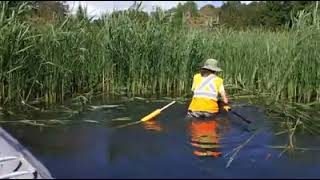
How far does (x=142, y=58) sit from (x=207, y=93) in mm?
2739

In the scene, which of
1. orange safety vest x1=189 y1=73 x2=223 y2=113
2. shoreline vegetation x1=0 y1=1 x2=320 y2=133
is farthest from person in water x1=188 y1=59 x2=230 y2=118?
shoreline vegetation x1=0 y1=1 x2=320 y2=133

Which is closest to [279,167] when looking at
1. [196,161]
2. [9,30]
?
[196,161]

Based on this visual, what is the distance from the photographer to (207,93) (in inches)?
344

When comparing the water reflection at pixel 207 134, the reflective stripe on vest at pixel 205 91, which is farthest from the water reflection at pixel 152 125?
the reflective stripe on vest at pixel 205 91

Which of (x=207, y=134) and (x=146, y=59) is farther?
(x=146, y=59)

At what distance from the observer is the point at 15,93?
945 centimetres

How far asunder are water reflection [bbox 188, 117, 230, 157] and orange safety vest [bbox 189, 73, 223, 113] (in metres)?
0.20

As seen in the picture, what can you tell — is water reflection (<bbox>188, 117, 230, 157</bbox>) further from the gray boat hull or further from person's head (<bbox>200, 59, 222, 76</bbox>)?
the gray boat hull

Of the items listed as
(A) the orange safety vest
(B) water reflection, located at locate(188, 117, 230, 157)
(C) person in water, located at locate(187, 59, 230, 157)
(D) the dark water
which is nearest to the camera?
(D) the dark water

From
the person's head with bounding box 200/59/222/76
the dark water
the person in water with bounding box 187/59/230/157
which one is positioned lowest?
the dark water

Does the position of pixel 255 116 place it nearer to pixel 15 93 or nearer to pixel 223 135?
pixel 223 135

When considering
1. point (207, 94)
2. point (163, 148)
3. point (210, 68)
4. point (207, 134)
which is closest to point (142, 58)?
point (210, 68)

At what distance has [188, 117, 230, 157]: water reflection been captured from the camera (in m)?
6.83

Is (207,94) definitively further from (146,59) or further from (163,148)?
(146,59)
